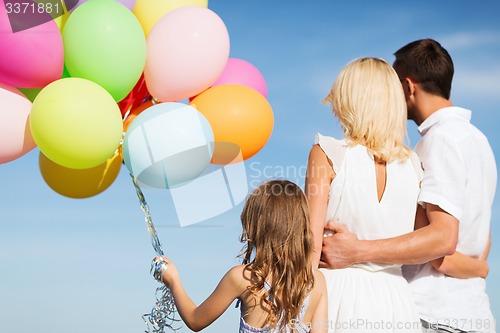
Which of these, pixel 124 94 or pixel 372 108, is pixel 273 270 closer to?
pixel 372 108

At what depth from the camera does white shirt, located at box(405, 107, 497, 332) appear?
2.39 m

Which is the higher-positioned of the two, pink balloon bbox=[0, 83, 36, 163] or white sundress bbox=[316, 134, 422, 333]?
pink balloon bbox=[0, 83, 36, 163]

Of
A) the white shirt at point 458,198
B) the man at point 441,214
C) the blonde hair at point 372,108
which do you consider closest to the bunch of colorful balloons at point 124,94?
the blonde hair at point 372,108

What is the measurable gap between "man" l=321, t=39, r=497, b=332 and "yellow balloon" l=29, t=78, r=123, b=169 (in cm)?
123

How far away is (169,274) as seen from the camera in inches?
91.6

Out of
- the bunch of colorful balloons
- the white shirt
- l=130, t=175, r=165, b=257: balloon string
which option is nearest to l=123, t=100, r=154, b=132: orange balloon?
the bunch of colorful balloons

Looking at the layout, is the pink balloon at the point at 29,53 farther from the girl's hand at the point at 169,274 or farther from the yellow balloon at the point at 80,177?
the girl's hand at the point at 169,274

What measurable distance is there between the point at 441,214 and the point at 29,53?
2066mm

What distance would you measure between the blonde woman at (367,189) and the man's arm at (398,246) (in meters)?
0.06

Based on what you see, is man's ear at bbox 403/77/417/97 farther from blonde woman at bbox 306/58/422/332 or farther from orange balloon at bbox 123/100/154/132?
orange balloon at bbox 123/100/154/132

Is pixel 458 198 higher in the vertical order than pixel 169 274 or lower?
higher

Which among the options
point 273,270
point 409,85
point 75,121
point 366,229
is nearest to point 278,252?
point 273,270

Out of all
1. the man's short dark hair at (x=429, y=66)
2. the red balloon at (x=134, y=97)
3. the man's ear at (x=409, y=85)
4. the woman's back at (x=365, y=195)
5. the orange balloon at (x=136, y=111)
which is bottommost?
the woman's back at (x=365, y=195)

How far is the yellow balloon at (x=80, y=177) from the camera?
10.8ft
